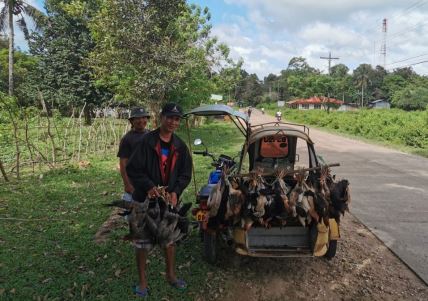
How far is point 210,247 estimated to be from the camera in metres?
4.88

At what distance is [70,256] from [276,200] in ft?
9.08

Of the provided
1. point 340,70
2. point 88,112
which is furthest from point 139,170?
point 340,70

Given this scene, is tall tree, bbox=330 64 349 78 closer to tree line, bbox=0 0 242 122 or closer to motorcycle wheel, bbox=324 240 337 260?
tree line, bbox=0 0 242 122

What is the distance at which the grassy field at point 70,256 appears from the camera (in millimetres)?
4223

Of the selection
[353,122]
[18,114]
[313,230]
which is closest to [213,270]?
[313,230]

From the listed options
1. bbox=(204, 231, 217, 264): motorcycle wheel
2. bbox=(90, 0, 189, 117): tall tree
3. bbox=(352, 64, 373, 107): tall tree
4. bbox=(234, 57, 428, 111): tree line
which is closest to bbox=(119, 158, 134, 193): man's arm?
bbox=(204, 231, 217, 264): motorcycle wheel

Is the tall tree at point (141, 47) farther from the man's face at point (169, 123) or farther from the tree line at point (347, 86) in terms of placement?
the tree line at point (347, 86)

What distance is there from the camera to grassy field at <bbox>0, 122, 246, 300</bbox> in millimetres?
4223

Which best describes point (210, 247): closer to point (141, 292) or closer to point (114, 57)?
point (141, 292)

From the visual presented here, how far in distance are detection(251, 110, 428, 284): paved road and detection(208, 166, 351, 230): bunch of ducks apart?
1.67 m

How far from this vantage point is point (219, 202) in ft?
13.8

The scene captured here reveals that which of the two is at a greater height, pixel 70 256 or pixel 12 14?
pixel 12 14

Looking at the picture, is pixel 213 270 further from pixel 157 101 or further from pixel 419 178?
pixel 157 101

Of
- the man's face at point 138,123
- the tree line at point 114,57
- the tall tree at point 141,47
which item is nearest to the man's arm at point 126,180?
the man's face at point 138,123
